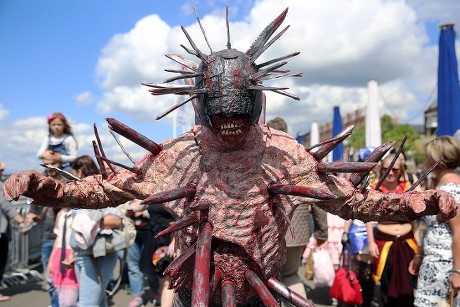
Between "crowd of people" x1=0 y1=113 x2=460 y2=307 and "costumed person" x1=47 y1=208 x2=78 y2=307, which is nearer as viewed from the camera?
"crowd of people" x1=0 y1=113 x2=460 y2=307

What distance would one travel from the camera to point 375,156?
1701 millimetres

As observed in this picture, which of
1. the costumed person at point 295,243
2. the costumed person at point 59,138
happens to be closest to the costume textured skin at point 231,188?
the costumed person at point 295,243

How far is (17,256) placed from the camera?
6344mm

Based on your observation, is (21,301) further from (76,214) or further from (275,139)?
(275,139)

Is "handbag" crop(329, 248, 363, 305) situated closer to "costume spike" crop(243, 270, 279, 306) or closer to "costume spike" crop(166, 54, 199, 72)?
"costume spike" crop(243, 270, 279, 306)

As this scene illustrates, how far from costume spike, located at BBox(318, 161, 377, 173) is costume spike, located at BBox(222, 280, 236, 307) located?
588 mm

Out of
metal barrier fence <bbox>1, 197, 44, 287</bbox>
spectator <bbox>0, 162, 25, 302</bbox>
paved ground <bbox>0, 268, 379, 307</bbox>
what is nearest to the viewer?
spectator <bbox>0, 162, 25, 302</bbox>

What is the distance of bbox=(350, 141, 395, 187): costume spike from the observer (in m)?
1.69

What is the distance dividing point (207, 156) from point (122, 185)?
377mm

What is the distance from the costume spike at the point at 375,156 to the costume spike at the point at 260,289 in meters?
0.60

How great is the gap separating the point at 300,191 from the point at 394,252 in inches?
96.0

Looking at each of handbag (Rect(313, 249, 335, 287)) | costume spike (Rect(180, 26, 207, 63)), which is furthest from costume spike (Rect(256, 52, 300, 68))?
handbag (Rect(313, 249, 335, 287))

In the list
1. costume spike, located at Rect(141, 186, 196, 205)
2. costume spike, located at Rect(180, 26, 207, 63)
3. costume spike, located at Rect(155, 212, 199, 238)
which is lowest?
costume spike, located at Rect(155, 212, 199, 238)

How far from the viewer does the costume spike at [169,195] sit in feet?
4.75
